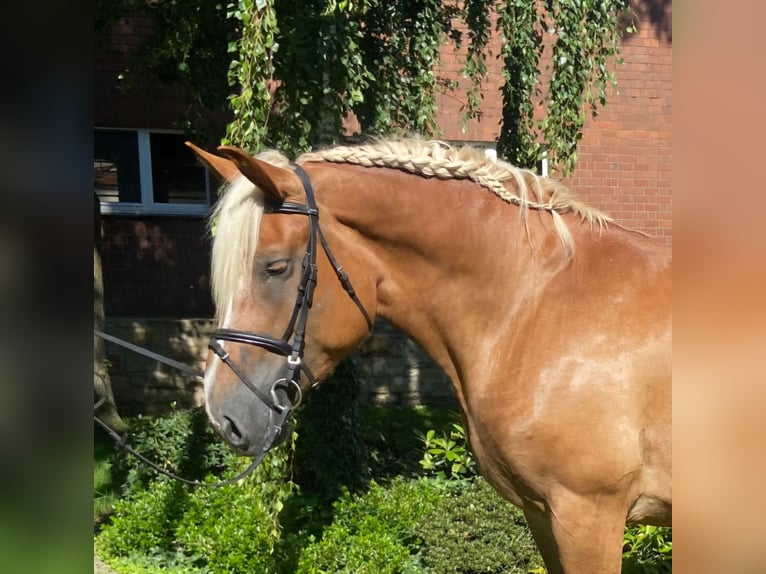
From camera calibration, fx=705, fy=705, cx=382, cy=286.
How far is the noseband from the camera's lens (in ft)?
7.61

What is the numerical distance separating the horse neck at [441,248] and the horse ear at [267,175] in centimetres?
16

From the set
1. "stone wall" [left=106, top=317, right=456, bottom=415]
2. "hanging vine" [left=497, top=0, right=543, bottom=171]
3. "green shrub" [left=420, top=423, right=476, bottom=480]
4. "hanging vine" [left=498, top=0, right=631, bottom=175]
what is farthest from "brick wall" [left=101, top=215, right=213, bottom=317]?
"hanging vine" [left=498, top=0, right=631, bottom=175]

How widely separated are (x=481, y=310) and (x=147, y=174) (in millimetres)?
6929

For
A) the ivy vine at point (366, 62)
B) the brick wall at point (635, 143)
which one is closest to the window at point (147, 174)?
the ivy vine at point (366, 62)

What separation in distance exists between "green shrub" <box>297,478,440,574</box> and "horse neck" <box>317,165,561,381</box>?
6.77ft

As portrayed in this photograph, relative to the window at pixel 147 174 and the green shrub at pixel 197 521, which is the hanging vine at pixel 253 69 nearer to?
the green shrub at pixel 197 521

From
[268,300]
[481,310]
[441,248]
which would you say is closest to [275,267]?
[268,300]

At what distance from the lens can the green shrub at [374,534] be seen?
13.8ft

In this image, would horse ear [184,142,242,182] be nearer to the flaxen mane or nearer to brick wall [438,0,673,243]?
the flaxen mane

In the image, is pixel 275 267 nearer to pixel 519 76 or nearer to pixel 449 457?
pixel 449 457
